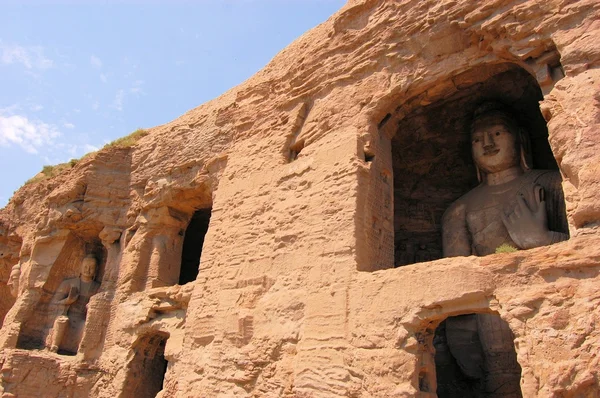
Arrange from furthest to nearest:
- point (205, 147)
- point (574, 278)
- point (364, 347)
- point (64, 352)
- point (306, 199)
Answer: point (64, 352) < point (205, 147) < point (306, 199) < point (364, 347) < point (574, 278)

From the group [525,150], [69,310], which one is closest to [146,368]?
[69,310]

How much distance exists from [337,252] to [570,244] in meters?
2.20

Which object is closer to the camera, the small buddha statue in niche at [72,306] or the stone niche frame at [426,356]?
the stone niche frame at [426,356]

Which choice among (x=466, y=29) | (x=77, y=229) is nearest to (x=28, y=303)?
(x=77, y=229)

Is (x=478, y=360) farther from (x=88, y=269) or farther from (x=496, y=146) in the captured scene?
(x=88, y=269)

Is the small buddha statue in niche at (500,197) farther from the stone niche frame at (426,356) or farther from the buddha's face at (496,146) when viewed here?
the stone niche frame at (426,356)

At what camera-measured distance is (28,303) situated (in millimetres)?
10086

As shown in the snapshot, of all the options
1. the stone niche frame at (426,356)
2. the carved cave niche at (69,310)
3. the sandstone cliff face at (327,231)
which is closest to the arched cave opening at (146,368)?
the sandstone cliff face at (327,231)

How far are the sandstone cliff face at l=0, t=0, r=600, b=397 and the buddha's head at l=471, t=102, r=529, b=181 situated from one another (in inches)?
10.7

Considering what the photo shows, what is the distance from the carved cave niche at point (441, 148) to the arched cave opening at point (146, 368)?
3.95 m

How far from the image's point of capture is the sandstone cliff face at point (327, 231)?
4.48 meters

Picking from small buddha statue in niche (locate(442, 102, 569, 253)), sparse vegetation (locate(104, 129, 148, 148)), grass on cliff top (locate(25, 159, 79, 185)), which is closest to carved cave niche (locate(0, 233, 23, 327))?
grass on cliff top (locate(25, 159, 79, 185))

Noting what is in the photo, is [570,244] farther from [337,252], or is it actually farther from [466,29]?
[466,29]

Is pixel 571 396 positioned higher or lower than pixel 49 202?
lower
